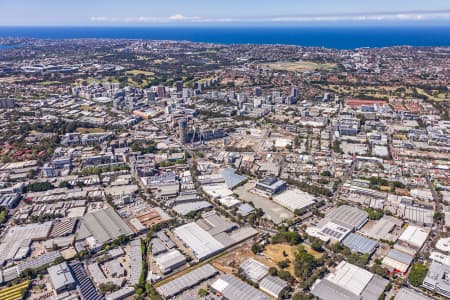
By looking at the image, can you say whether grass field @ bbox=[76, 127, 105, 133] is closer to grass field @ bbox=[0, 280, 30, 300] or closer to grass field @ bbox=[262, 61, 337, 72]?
grass field @ bbox=[0, 280, 30, 300]

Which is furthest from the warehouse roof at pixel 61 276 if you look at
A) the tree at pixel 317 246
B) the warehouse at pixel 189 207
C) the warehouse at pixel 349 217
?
the warehouse at pixel 349 217

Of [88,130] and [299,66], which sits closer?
[88,130]

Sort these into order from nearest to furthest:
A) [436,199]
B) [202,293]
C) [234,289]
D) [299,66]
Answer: [202,293] → [234,289] → [436,199] → [299,66]

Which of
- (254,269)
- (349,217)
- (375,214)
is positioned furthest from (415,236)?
(254,269)

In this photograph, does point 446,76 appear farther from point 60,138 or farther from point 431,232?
point 60,138

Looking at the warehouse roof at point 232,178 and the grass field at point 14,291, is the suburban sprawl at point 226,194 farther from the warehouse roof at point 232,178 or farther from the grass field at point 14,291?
the warehouse roof at point 232,178

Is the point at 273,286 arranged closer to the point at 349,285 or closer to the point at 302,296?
the point at 302,296

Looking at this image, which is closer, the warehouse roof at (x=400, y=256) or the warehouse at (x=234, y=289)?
the warehouse at (x=234, y=289)

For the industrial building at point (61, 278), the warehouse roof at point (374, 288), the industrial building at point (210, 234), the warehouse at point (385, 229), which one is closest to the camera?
the warehouse roof at point (374, 288)
